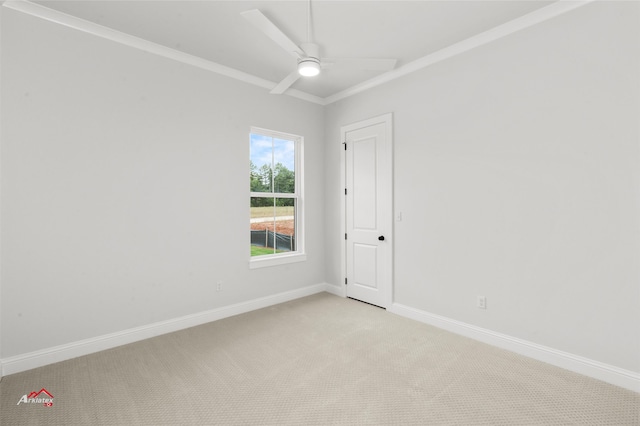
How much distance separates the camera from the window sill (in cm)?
383

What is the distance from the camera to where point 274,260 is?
13.2 feet

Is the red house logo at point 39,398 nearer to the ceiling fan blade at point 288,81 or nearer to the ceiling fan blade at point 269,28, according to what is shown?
the ceiling fan blade at point 269,28

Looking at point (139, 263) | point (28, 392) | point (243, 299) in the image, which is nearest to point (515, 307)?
point (243, 299)

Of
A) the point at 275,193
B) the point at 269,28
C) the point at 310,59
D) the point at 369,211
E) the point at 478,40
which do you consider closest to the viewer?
the point at 269,28

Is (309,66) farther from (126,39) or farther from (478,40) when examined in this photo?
(126,39)

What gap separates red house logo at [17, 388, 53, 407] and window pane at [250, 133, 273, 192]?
2.58m

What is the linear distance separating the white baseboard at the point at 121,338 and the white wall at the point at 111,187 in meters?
0.06

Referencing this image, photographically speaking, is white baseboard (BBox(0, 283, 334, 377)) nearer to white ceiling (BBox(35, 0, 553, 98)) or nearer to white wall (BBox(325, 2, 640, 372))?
white wall (BBox(325, 2, 640, 372))

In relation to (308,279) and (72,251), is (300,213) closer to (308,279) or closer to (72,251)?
(308,279)

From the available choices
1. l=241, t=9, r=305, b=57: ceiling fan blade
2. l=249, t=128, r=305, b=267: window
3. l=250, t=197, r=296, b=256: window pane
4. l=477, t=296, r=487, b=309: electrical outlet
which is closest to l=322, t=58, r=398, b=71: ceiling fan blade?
l=241, t=9, r=305, b=57: ceiling fan blade

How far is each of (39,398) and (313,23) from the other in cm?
344

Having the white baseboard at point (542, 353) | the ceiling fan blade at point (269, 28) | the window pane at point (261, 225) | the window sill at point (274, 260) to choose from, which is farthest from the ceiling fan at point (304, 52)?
the white baseboard at point (542, 353)

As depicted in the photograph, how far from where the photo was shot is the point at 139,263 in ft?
9.73

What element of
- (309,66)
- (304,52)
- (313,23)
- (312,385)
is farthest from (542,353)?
(313,23)
